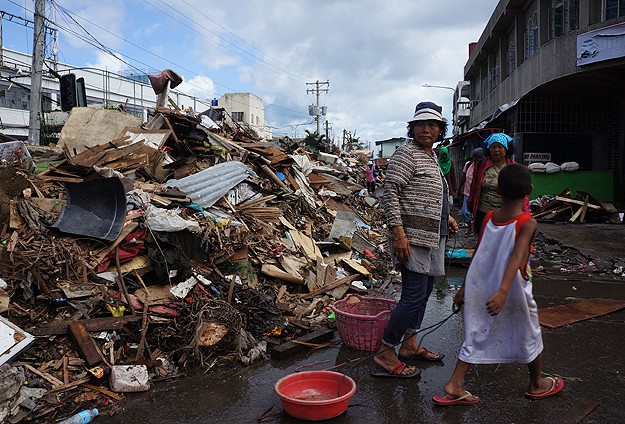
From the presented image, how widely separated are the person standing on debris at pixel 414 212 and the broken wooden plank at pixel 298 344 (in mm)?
890

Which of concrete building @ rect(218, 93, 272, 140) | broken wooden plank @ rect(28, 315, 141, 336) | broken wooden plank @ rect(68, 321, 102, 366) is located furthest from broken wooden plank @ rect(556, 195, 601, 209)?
concrete building @ rect(218, 93, 272, 140)

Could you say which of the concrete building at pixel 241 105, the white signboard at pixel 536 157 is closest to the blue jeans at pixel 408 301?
the white signboard at pixel 536 157

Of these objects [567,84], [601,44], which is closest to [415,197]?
[601,44]

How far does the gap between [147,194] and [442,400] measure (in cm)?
467

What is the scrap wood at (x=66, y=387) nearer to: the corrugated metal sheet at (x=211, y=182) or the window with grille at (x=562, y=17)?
the corrugated metal sheet at (x=211, y=182)

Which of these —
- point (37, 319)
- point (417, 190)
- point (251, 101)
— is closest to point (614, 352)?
point (417, 190)

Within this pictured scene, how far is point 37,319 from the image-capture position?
419cm

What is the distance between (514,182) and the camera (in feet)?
9.77

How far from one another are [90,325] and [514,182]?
11.7 ft

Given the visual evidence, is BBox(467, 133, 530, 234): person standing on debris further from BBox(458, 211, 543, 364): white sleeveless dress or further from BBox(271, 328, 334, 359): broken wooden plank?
BBox(271, 328, 334, 359): broken wooden plank

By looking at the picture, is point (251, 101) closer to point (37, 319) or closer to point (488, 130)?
point (488, 130)

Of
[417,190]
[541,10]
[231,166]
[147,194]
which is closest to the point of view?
[417,190]

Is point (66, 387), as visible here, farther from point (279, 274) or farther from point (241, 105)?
point (241, 105)

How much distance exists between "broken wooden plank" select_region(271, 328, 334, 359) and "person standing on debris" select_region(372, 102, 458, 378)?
89 cm
